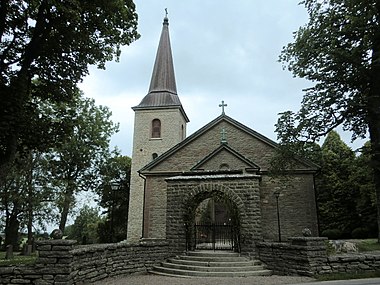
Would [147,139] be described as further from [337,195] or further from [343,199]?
[343,199]

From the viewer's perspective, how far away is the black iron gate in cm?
1267

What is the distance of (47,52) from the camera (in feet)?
38.7

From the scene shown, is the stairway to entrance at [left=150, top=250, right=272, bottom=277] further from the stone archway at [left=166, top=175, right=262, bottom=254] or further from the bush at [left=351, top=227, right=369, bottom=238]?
the bush at [left=351, top=227, right=369, bottom=238]

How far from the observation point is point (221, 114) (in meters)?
22.1

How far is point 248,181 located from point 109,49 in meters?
8.11

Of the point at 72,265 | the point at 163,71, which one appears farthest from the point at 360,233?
the point at 72,265

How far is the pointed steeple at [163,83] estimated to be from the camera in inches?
1140

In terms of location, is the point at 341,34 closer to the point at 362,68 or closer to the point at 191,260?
the point at 362,68

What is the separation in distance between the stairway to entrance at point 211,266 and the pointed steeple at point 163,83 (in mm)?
18499

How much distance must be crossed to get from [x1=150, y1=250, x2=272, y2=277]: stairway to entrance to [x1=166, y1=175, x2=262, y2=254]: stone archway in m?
0.70

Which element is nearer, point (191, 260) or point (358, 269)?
point (358, 269)

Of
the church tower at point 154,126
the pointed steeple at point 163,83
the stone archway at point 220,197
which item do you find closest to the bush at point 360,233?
the church tower at point 154,126

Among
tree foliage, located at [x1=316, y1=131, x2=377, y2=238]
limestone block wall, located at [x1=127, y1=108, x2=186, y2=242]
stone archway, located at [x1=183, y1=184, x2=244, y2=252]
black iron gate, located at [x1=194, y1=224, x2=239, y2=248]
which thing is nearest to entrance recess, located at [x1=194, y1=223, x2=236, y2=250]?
black iron gate, located at [x1=194, y1=224, x2=239, y2=248]

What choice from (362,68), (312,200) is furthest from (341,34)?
(312,200)
